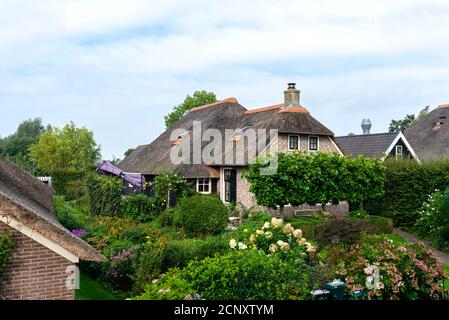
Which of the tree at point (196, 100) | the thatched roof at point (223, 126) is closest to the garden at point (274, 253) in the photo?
the thatched roof at point (223, 126)

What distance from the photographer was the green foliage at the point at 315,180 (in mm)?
22422

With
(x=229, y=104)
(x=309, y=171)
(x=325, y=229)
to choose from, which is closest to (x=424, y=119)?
(x=229, y=104)

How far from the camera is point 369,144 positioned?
33.5m

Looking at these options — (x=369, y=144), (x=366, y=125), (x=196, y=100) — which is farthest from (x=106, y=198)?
(x=196, y=100)

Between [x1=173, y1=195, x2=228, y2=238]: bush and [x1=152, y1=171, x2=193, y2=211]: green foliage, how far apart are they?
718 centimetres

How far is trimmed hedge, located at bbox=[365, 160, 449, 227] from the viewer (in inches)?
944

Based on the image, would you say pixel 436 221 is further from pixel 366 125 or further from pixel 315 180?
pixel 366 125

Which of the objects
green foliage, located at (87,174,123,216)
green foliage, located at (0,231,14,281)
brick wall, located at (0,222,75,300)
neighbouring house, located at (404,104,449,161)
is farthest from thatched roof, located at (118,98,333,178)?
green foliage, located at (0,231,14,281)

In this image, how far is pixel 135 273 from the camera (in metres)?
12.3

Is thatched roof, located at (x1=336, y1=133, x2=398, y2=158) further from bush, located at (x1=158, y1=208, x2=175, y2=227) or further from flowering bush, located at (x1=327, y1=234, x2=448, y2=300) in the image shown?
flowering bush, located at (x1=327, y1=234, x2=448, y2=300)

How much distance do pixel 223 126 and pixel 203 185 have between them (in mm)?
5606

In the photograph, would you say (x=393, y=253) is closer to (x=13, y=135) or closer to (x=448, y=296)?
(x=448, y=296)

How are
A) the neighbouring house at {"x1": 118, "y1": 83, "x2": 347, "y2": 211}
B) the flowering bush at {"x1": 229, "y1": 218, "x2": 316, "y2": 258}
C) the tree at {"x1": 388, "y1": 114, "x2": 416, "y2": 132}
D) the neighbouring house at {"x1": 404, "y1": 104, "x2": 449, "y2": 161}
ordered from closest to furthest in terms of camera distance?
the flowering bush at {"x1": 229, "y1": 218, "x2": 316, "y2": 258}, the neighbouring house at {"x1": 118, "y1": 83, "x2": 347, "y2": 211}, the neighbouring house at {"x1": 404, "y1": 104, "x2": 449, "y2": 161}, the tree at {"x1": 388, "y1": 114, "x2": 416, "y2": 132}
